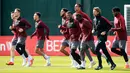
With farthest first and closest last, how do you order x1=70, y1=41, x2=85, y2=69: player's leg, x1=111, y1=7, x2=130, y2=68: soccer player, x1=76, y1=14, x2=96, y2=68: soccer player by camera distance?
x1=111, y1=7, x2=130, y2=68: soccer player < x1=70, y1=41, x2=85, y2=69: player's leg < x1=76, y1=14, x2=96, y2=68: soccer player

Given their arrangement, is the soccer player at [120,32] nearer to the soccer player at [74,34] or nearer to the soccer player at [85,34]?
the soccer player at [85,34]

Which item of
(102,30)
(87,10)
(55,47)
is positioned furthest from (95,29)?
(87,10)

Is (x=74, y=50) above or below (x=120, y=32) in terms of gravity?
below

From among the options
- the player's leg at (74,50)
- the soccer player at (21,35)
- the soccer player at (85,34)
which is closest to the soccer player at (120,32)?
the soccer player at (85,34)

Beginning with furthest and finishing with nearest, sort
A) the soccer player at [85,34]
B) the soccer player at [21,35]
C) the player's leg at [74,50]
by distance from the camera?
the soccer player at [21,35] < the player's leg at [74,50] < the soccer player at [85,34]

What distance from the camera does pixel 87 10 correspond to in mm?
40156

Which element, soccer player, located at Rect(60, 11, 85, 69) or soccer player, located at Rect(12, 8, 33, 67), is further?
soccer player, located at Rect(12, 8, 33, 67)

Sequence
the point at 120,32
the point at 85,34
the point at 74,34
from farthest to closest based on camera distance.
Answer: the point at 120,32 < the point at 74,34 < the point at 85,34

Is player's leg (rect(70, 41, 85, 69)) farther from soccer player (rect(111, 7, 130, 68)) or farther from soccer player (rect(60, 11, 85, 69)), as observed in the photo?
soccer player (rect(111, 7, 130, 68))

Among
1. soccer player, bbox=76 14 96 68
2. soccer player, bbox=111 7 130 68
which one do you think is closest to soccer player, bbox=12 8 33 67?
soccer player, bbox=76 14 96 68

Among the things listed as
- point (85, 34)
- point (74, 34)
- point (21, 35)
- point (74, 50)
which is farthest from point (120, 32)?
point (21, 35)

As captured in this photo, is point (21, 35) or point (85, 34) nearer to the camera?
point (85, 34)

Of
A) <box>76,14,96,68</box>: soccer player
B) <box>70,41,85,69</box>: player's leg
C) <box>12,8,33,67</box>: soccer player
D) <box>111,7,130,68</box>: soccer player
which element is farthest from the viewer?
<box>12,8,33,67</box>: soccer player

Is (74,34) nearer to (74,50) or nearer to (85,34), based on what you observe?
(85,34)
